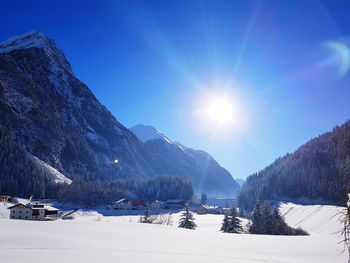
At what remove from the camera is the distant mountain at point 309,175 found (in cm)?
13638

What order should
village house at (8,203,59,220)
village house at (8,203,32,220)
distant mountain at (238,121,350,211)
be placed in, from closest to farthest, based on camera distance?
village house at (8,203,32,220), village house at (8,203,59,220), distant mountain at (238,121,350,211)

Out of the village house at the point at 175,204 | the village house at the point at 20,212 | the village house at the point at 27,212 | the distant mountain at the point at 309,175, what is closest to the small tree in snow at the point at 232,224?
the village house at the point at 27,212

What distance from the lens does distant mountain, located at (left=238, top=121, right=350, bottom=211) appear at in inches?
5369

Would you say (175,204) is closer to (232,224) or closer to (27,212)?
(27,212)

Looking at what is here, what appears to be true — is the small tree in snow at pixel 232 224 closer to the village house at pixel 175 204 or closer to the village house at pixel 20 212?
the village house at pixel 20 212

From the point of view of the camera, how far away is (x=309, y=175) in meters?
146

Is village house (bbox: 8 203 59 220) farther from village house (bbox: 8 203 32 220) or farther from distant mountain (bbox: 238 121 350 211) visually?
distant mountain (bbox: 238 121 350 211)

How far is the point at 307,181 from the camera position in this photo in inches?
5595

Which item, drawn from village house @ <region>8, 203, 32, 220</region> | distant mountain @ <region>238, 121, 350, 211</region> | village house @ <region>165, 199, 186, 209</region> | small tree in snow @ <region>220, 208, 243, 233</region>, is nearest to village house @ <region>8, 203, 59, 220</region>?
village house @ <region>8, 203, 32, 220</region>

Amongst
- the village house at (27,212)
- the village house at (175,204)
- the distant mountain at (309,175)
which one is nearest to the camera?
the village house at (27,212)

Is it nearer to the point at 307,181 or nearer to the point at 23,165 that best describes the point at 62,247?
the point at 307,181

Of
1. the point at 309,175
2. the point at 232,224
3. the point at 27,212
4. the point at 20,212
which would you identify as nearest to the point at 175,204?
the point at 309,175

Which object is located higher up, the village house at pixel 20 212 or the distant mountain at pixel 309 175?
the distant mountain at pixel 309 175

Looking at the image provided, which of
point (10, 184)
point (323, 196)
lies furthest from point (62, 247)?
point (10, 184)
